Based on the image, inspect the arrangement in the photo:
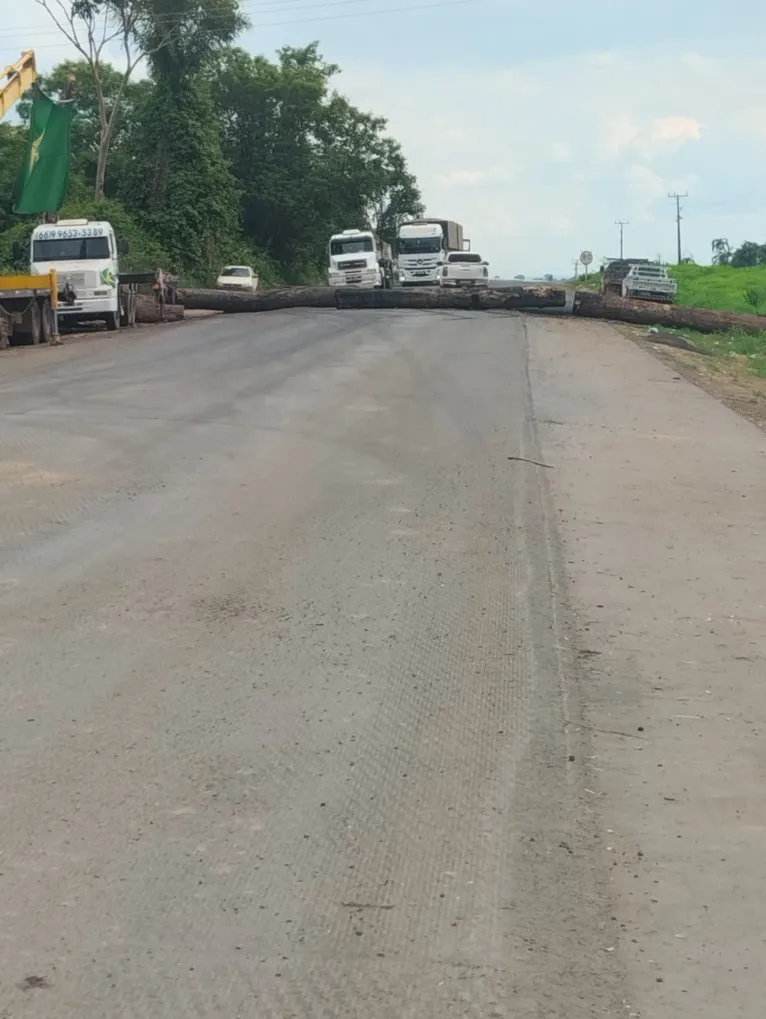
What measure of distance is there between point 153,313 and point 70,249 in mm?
4368

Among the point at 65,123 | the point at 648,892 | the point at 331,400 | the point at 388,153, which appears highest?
the point at 388,153

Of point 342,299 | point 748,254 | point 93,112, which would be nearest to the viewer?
point 342,299

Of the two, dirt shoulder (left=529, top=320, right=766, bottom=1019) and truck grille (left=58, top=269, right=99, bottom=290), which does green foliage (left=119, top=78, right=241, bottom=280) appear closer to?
truck grille (left=58, top=269, right=99, bottom=290)

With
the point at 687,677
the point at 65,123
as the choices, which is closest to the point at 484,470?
the point at 687,677

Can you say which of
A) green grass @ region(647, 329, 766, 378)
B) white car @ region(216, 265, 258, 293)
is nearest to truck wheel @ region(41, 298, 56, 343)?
green grass @ region(647, 329, 766, 378)

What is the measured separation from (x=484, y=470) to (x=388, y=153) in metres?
66.9

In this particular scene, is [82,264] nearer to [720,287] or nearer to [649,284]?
[649,284]

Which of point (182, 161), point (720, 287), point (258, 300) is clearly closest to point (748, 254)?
point (720, 287)

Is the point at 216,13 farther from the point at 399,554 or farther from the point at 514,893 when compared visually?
the point at 514,893

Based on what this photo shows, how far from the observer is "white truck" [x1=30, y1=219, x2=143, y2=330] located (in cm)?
3009

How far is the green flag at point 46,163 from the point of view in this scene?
3350cm

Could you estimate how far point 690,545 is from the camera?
8.87m

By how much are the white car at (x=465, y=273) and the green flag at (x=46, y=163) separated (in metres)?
19.9

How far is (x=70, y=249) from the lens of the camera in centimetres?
3072
